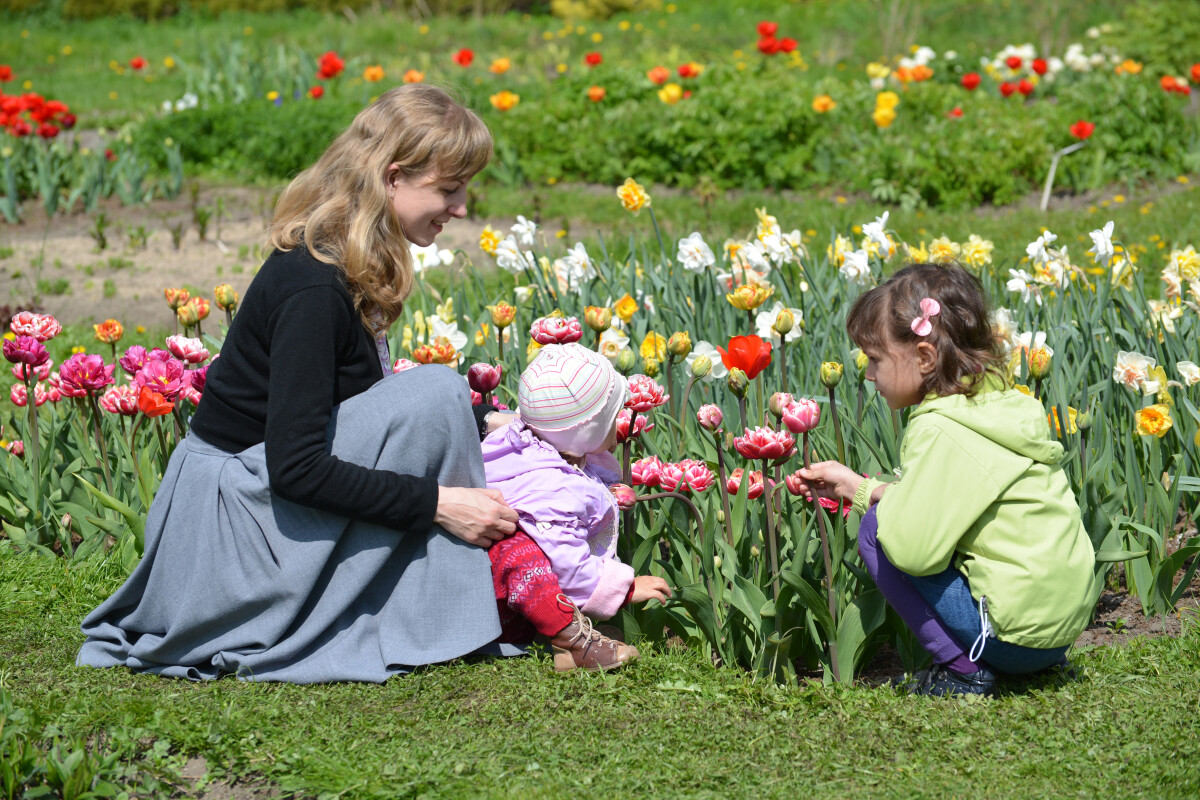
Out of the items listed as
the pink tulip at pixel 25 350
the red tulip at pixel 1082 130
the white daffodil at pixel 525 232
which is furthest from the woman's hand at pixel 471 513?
the red tulip at pixel 1082 130

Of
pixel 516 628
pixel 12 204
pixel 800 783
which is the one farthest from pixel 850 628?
pixel 12 204

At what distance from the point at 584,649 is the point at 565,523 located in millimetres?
267

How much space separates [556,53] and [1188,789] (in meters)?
10.0

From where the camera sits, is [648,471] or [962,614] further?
[648,471]

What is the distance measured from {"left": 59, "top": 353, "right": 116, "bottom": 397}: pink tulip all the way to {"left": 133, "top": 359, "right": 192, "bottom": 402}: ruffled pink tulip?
0.11 metres

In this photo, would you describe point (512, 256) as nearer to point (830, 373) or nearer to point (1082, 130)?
point (830, 373)

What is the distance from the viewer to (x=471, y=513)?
2.26m

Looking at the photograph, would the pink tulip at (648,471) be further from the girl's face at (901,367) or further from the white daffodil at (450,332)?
the white daffodil at (450,332)

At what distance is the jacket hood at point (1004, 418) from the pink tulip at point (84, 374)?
1924 mm

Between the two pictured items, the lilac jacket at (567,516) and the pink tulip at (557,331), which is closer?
the lilac jacket at (567,516)

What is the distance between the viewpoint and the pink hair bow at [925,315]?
2.01m

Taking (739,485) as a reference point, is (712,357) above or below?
above

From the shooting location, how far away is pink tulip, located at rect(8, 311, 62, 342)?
2750 mm

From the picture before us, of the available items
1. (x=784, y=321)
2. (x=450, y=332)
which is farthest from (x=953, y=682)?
(x=450, y=332)
